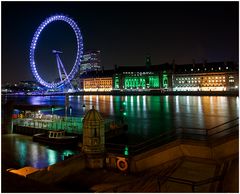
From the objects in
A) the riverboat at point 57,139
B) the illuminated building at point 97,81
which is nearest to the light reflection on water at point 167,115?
the riverboat at point 57,139

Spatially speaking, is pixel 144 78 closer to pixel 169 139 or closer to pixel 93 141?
pixel 169 139

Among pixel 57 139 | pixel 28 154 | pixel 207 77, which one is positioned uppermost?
pixel 207 77

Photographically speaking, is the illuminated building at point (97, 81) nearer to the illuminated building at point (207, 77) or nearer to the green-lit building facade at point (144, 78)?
the green-lit building facade at point (144, 78)

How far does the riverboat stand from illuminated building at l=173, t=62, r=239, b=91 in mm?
112489

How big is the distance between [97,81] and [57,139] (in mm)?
150156

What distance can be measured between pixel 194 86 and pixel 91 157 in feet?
437

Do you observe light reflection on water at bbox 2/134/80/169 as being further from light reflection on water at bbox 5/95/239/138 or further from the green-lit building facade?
the green-lit building facade

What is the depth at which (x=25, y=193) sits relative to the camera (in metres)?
4.15

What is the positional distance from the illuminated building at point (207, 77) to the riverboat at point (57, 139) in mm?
112489

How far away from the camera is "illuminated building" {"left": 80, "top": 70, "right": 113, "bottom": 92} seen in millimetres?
167550

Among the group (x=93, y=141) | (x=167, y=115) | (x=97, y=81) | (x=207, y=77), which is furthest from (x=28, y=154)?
(x=97, y=81)

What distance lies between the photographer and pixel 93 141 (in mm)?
10562

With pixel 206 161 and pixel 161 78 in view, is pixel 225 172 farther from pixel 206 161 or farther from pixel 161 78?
pixel 161 78

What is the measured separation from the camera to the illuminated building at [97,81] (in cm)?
16755
